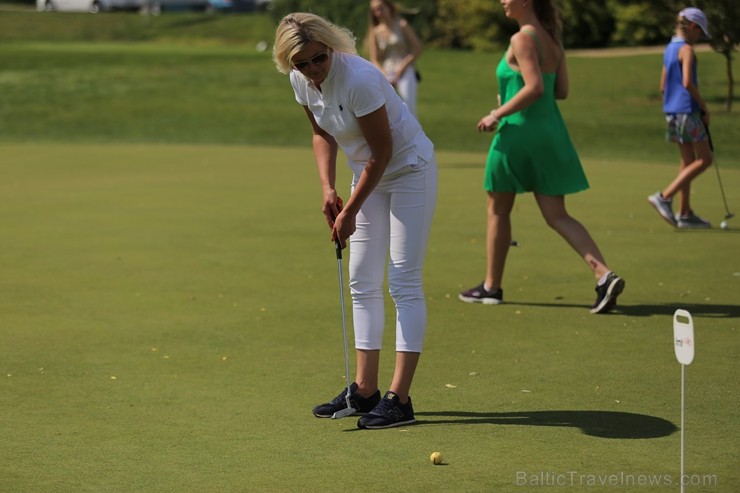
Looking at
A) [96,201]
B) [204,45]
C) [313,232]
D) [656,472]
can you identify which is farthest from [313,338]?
[204,45]

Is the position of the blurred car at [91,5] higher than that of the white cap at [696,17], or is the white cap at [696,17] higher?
the white cap at [696,17]

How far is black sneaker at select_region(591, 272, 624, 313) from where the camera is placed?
820 centimetres

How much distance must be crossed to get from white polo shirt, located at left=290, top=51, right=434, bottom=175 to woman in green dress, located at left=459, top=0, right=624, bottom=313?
8.10 ft

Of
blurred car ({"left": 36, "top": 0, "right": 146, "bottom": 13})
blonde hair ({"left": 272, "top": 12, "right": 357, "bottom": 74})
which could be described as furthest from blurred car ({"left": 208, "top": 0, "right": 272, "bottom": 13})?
blonde hair ({"left": 272, "top": 12, "right": 357, "bottom": 74})

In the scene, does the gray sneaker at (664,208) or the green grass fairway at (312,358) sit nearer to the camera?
the green grass fairway at (312,358)

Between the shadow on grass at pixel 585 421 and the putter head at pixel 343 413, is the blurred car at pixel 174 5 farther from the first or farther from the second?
the shadow on grass at pixel 585 421

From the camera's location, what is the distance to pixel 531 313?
27.7 feet

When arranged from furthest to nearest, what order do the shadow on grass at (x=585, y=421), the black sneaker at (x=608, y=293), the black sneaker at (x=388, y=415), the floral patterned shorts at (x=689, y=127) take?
the floral patterned shorts at (x=689, y=127)
the black sneaker at (x=608, y=293)
the black sneaker at (x=388, y=415)
the shadow on grass at (x=585, y=421)

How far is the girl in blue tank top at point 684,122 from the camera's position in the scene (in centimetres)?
1175

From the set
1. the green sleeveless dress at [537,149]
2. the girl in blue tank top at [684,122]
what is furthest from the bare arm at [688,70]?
the green sleeveless dress at [537,149]

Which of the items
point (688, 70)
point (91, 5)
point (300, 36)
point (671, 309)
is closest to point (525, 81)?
point (671, 309)

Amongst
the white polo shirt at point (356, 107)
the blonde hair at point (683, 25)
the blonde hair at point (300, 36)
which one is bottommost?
the blonde hair at point (683, 25)

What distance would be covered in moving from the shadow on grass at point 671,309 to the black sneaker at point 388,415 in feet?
9.40
